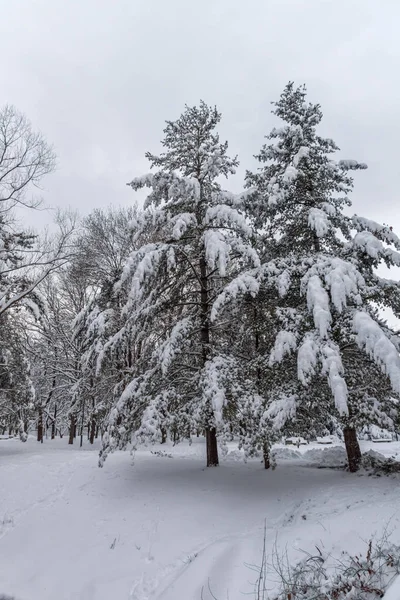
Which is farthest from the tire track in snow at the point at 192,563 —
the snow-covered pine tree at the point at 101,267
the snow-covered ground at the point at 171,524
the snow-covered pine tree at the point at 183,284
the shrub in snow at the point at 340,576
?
the snow-covered pine tree at the point at 101,267

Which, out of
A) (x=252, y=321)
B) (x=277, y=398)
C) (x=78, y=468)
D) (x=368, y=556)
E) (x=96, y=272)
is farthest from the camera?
(x=96, y=272)

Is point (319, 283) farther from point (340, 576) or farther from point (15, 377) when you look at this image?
point (15, 377)

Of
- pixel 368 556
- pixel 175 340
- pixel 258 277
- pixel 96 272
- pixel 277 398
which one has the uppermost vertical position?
pixel 96 272

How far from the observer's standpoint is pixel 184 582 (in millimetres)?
5004

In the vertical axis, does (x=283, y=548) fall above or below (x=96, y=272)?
below

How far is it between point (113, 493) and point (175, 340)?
390 cm

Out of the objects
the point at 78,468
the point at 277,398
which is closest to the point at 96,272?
the point at 78,468

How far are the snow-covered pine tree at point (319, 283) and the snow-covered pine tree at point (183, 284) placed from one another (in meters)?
1.02

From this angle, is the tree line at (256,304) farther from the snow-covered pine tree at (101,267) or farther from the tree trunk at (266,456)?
Result: the snow-covered pine tree at (101,267)

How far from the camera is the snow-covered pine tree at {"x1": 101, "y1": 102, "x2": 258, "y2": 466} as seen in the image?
805cm

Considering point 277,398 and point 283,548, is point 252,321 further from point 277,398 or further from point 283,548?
point 283,548

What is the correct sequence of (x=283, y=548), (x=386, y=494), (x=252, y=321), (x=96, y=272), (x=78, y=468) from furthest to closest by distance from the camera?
(x=96, y=272)
(x=78, y=468)
(x=252, y=321)
(x=386, y=494)
(x=283, y=548)

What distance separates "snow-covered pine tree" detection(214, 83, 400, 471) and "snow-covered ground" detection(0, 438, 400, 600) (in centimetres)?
Answer: 159

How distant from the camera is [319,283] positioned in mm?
7234
